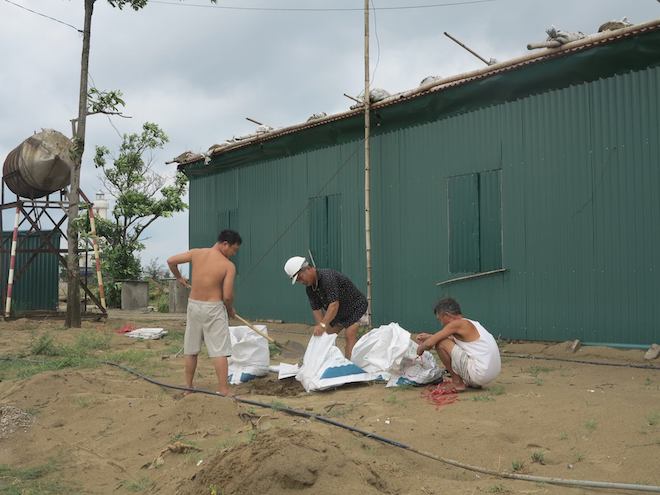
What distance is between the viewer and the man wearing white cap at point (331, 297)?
6980 mm

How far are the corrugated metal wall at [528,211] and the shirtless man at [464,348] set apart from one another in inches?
130

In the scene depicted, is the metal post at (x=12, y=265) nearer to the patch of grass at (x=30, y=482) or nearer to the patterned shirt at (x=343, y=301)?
the patterned shirt at (x=343, y=301)

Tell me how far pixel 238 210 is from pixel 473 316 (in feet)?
23.1

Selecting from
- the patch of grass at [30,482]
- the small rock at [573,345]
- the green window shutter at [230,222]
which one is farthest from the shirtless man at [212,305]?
the green window shutter at [230,222]

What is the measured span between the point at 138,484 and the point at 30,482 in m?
0.81

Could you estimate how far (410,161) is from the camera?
36.7 feet

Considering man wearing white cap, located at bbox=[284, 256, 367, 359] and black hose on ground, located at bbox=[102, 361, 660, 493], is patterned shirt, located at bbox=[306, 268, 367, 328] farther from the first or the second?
black hose on ground, located at bbox=[102, 361, 660, 493]

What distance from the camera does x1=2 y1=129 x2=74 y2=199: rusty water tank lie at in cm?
1450

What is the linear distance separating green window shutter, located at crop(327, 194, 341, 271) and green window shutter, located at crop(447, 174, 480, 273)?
2.71 metres

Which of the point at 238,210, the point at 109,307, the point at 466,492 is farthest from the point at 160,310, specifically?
the point at 466,492

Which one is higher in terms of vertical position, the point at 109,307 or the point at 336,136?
the point at 336,136

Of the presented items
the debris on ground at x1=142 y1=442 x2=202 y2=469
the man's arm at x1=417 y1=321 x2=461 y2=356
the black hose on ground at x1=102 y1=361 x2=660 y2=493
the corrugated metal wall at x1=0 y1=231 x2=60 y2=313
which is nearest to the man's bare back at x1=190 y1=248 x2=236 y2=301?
the black hose on ground at x1=102 y1=361 x2=660 y2=493

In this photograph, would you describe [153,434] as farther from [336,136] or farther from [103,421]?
[336,136]

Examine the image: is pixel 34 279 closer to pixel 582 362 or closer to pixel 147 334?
pixel 147 334
